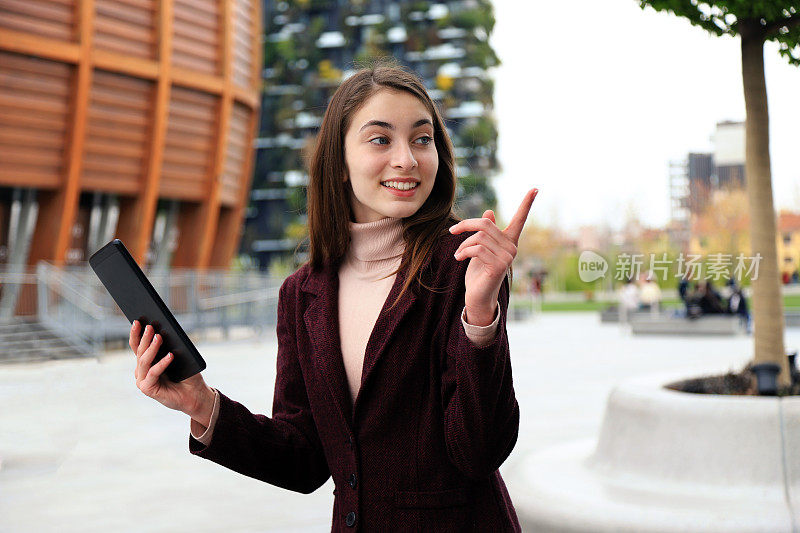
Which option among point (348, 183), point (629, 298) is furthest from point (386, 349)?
point (629, 298)

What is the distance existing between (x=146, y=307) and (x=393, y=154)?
613 millimetres

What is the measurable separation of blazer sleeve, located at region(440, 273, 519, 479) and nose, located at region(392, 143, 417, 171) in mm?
318

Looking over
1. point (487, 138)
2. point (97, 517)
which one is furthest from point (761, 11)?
point (487, 138)

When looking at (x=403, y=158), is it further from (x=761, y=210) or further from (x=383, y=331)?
(x=761, y=210)

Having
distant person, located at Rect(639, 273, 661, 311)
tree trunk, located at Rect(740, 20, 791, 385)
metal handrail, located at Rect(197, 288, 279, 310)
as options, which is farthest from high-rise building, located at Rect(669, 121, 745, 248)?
tree trunk, located at Rect(740, 20, 791, 385)

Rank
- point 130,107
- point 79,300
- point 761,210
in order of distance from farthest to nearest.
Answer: point 130,107, point 79,300, point 761,210

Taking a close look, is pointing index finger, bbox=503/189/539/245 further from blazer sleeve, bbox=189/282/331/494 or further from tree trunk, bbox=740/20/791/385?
tree trunk, bbox=740/20/791/385

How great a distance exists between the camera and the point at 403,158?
1.79 metres

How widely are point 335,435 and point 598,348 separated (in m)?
16.8

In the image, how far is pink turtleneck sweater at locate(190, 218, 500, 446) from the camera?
1.86 metres

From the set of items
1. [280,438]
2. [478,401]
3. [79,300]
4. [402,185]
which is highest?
[402,185]

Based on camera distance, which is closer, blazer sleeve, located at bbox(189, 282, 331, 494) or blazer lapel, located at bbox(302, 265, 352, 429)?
blazer lapel, located at bbox(302, 265, 352, 429)

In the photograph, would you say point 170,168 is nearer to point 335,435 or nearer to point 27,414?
point 27,414

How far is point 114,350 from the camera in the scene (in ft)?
60.4
